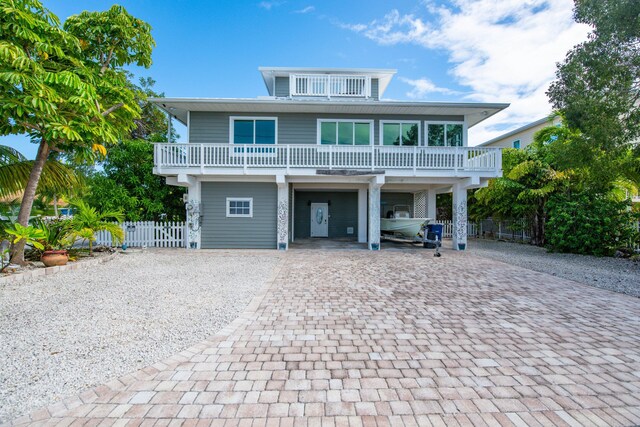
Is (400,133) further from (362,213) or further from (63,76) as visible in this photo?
(63,76)

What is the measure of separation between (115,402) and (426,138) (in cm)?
1356

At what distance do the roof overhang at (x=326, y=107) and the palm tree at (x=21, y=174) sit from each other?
4556 millimetres

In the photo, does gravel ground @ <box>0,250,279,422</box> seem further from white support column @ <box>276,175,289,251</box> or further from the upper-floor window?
the upper-floor window

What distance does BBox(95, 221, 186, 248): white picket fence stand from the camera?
12352mm

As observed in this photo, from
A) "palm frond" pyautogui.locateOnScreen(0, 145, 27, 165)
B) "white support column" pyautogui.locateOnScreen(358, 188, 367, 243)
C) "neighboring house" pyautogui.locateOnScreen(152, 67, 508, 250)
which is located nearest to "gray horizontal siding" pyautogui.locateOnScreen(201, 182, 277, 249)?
"neighboring house" pyautogui.locateOnScreen(152, 67, 508, 250)

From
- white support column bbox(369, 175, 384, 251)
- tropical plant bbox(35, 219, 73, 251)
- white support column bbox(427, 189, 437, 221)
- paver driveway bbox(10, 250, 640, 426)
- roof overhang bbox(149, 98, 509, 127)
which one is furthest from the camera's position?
white support column bbox(427, 189, 437, 221)

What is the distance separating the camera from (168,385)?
261cm

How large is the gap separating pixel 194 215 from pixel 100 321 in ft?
28.1

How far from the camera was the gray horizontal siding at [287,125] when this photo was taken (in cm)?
1269

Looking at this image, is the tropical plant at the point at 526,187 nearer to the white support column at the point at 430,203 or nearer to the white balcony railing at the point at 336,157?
the white support column at the point at 430,203

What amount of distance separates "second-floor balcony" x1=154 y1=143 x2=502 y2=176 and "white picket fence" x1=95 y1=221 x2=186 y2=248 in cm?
263

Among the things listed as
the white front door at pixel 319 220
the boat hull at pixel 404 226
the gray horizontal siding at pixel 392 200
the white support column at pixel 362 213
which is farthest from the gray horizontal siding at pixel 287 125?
the white front door at pixel 319 220

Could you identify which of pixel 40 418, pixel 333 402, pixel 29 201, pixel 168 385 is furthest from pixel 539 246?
pixel 29 201

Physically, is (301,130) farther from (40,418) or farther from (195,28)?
(40,418)
